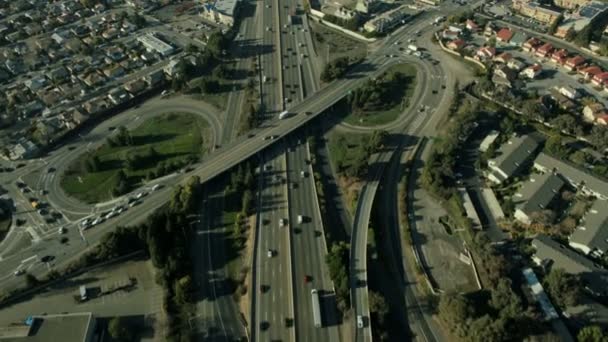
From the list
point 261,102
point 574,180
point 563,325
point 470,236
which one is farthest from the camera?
point 261,102

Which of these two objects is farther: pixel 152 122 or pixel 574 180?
pixel 152 122

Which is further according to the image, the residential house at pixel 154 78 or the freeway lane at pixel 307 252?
the residential house at pixel 154 78

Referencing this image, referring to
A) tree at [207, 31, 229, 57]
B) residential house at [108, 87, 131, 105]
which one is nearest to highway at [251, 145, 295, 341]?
residential house at [108, 87, 131, 105]


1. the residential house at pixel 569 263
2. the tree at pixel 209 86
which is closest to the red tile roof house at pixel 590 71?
the residential house at pixel 569 263

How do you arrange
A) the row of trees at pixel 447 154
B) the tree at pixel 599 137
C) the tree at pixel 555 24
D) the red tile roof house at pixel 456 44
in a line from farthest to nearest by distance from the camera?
the tree at pixel 555 24 → the red tile roof house at pixel 456 44 → the tree at pixel 599 137 → the row of trees at pixel 447 154

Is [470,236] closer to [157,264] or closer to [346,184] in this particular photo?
[346,184]

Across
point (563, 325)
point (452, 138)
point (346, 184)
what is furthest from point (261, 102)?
point (563, 325)

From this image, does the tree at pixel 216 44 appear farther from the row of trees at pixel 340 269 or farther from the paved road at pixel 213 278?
the row of trees at pixel 340 269
